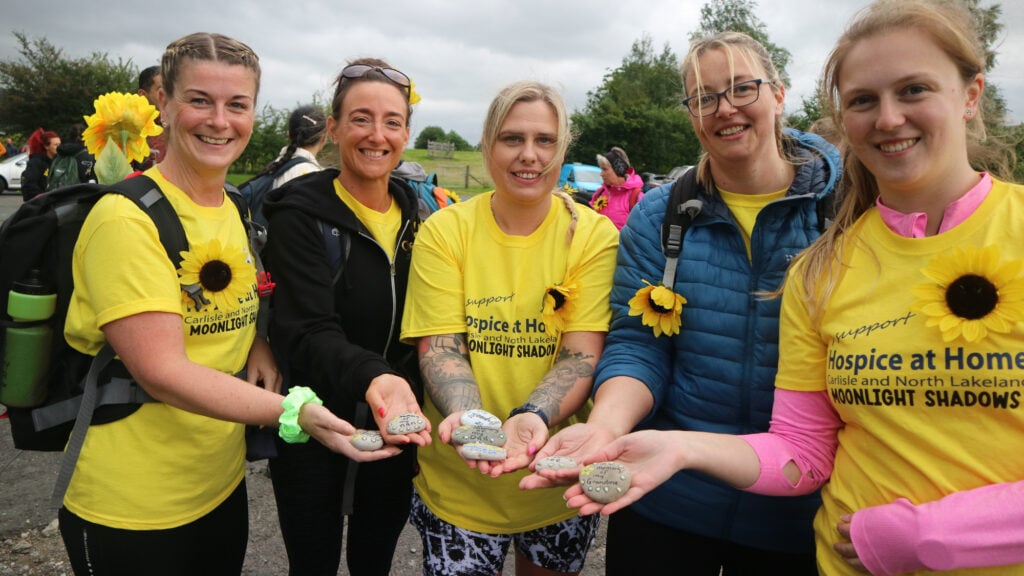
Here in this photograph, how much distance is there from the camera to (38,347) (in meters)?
2.20

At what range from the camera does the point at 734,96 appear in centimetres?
224

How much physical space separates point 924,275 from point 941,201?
0.23m

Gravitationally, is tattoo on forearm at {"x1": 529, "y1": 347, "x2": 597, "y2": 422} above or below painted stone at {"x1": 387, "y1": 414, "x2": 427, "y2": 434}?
above

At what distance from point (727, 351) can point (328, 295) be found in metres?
1.59

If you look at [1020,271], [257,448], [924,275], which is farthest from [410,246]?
[1020,271]

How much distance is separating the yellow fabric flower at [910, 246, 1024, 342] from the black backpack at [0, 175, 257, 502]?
2303mm

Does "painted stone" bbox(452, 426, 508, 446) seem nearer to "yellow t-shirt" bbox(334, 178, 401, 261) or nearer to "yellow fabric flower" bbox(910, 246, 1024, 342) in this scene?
"yellow t-shirt" bbox(334, 178, 401, 261)

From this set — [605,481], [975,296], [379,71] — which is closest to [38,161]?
[379,71]

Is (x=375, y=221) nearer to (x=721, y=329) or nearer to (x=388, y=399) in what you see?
(x=388, y=399)

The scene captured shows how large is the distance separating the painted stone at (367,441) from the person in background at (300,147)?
128 inches

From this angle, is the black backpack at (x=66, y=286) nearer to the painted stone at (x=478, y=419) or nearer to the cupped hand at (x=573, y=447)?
the painted stone at (x=478, y=419)

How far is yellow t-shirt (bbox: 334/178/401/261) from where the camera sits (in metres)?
2.88

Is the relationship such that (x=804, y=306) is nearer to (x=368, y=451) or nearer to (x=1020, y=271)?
(x=1020, y=271)

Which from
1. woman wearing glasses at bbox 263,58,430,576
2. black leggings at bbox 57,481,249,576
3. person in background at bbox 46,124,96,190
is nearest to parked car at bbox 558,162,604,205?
person in background at bbox 46,124,96,190
